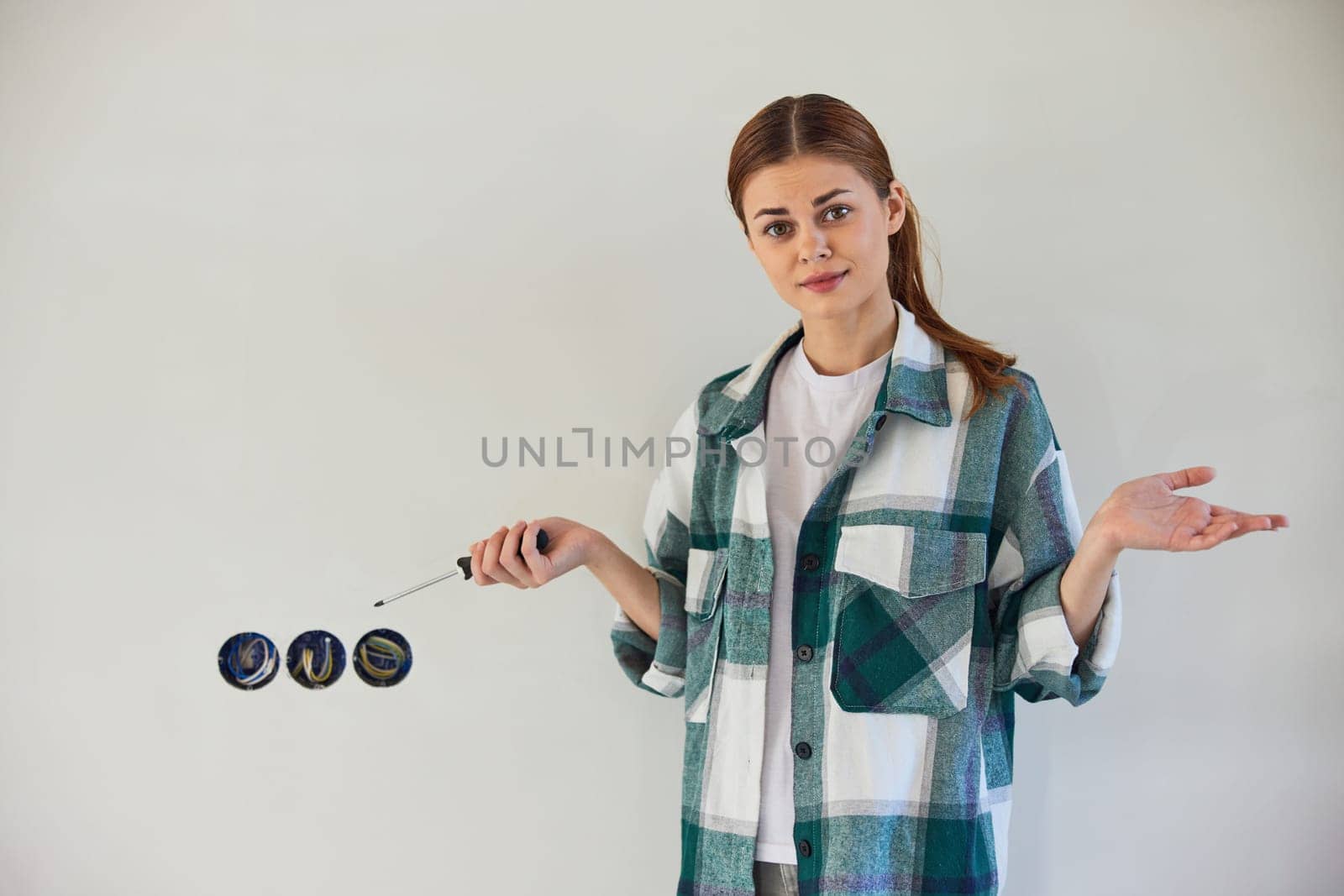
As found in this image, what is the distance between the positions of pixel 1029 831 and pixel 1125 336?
69 centimetres

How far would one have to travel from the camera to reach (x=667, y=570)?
139cm

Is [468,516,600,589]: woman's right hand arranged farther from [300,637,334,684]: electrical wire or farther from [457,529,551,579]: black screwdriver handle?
[300,637,334,684]: electrical wire

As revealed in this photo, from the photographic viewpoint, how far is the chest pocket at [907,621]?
3.73ft

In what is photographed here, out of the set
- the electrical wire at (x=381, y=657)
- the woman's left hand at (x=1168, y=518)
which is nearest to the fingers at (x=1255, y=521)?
the woman's left hand at (x=1168, y=518)

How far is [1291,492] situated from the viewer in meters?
1.41

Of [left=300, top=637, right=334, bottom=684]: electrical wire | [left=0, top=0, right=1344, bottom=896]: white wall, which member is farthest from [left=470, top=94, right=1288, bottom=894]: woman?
[left=300, top=637, right=334, bottom=684]: electrical wire

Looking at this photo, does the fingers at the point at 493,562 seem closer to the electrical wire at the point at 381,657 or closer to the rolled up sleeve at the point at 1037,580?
the electrical wire at the point at 381,657

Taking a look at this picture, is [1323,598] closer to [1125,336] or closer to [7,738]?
[1125,336]

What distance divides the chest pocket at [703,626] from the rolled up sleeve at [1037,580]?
31cm

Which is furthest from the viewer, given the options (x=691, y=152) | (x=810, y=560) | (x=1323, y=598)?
(x=691, y=152)

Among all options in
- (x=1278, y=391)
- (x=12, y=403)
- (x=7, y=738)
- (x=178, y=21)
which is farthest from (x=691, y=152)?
(x=7, y=738)

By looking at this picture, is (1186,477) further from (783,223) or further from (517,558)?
(517,558)

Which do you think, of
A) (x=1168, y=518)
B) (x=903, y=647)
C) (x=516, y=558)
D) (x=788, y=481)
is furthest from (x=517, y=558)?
(x=1168, y=518)

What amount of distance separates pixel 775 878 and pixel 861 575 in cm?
36
